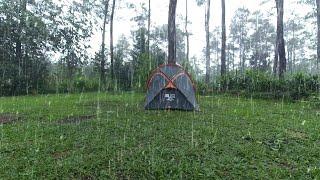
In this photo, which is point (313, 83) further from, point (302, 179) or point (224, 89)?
point (302, 179)

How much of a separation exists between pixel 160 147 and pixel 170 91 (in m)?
4.66

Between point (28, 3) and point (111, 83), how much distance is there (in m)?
7.34

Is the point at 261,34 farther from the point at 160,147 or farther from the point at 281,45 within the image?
the point at 160,147

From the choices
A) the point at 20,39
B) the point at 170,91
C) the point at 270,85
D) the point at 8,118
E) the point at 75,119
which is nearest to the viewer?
the point at 75,119

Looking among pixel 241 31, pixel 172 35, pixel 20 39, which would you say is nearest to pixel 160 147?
pixel 172 35

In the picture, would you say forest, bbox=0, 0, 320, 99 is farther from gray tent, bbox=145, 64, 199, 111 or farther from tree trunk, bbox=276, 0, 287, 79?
gray tent, bbox=145, 64, 199, 111

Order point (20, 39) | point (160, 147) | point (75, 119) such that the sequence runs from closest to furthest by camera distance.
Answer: point (160, 147)
point (75, 119)
point (20, 39)

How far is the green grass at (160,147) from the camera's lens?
5359 mm

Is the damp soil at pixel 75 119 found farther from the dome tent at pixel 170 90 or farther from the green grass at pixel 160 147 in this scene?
the dome tent at pixel 170 90

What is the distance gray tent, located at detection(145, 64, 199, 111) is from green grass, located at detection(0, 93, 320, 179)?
118 centimetres

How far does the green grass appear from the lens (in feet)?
17.6

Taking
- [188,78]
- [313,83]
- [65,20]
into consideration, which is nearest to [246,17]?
[65,20]

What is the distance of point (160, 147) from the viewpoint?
6461 mm

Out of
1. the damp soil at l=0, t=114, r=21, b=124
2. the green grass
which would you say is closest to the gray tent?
the green grass
